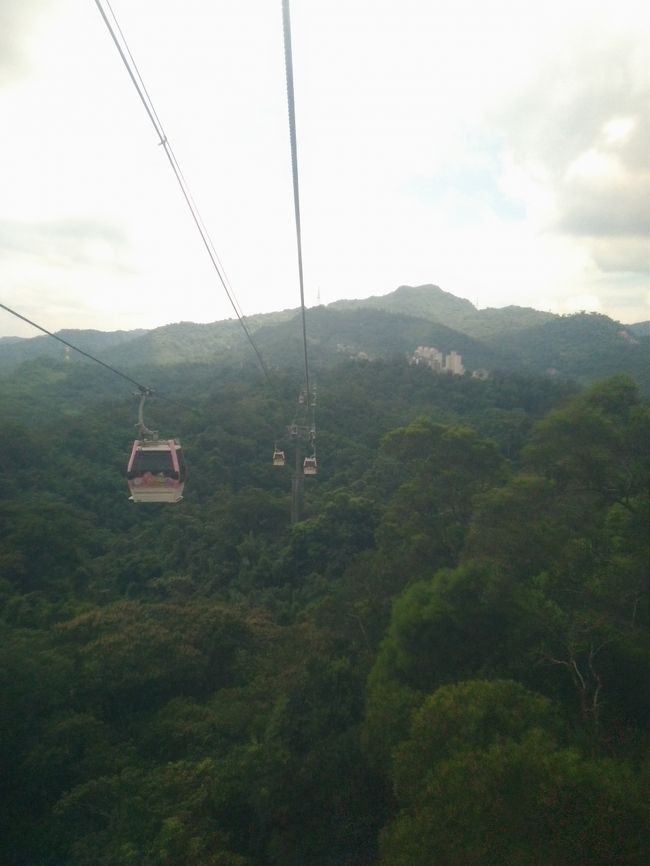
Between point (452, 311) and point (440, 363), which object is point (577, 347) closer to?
point (440, 363)

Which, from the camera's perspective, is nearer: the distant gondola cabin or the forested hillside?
the forested hillside

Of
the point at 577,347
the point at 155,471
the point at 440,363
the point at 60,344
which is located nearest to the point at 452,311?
the point at 577,347

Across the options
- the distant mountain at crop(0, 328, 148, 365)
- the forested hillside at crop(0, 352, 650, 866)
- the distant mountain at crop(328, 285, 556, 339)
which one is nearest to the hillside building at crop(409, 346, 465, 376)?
the distant mountain at crop(328, 285, 556, 339)

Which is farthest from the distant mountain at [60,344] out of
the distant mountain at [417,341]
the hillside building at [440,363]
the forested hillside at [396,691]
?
the forested hillside at [396,691]

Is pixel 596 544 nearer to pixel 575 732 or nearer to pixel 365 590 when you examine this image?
Result: pixel 575 732

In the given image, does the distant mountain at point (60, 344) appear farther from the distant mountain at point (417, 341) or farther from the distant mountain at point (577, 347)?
the distant mountain at point (577, 347)

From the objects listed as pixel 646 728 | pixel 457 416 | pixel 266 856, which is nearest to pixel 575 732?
pixel 646 728

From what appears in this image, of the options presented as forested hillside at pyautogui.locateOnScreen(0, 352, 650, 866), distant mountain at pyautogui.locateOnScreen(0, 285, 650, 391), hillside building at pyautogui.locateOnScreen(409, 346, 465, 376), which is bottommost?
forested hillside at pyautogui.locateOnScreen(0, 352, 650, 866)

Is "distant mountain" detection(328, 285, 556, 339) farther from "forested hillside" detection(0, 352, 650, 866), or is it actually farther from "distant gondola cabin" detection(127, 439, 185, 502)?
"distant gondola cabin" detection(127, 439, 185, 502)
